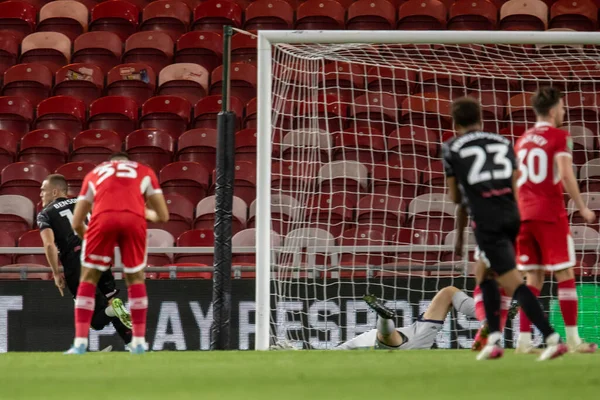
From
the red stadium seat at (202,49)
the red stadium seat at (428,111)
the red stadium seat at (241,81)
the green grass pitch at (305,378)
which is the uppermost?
the red stadium seat at (202,49)

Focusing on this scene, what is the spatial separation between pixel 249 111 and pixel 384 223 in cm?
298

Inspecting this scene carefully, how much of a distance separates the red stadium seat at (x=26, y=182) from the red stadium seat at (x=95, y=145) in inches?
21.2

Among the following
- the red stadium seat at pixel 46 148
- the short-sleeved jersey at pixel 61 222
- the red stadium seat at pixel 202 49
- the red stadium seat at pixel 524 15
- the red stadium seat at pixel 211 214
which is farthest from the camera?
the red stadium seat at pixel 202 49

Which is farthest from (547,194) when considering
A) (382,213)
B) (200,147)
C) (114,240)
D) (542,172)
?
(200,147)

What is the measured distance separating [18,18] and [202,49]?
9.71ft

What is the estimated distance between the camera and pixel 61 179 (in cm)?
885

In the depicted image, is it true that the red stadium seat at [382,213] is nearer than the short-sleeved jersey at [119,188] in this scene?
No

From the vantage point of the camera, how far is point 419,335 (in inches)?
325

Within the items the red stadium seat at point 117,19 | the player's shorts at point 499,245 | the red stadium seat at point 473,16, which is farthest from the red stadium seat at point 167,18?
the player's shorts at point 499,245

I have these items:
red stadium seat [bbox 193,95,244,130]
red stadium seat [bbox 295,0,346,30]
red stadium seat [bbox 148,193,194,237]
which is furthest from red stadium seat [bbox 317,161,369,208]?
red stadium seat [bbox 295,0,346,30]

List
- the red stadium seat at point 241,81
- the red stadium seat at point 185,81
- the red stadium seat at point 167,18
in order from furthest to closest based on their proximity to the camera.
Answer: the red stadium seat at point 167,18 → the red stadium seat at point 185,81 → the red stadium seat at point 241,81

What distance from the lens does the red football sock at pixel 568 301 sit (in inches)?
250

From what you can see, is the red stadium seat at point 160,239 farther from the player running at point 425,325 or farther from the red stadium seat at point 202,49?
the red stadium seat at point 202,49

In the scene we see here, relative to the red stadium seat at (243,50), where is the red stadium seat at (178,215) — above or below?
below
